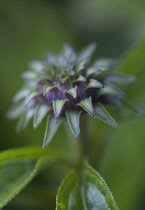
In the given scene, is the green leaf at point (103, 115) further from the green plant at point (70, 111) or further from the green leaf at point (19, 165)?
the green leaf at point (19, 165)

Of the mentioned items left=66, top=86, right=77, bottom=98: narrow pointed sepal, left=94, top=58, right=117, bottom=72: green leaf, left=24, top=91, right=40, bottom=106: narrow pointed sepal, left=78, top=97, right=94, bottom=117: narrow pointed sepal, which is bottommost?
left=78, top=97, right=94, bottom=117: narrow pointed sepal

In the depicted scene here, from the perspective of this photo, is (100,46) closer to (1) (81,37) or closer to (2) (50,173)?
(1) (81,37)

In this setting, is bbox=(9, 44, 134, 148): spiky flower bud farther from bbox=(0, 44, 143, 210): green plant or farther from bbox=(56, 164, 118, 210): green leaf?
bbox=(56, 164, 118, 210): green leaf

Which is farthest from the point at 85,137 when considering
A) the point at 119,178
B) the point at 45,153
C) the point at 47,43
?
the point at 47,43

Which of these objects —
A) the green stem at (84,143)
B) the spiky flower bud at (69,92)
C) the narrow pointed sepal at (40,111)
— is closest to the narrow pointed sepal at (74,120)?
the spiky flower bud at (69,92)

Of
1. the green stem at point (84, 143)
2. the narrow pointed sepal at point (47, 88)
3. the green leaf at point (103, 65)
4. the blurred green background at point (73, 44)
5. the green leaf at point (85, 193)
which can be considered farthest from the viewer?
the blurred green background at point (73, 44)

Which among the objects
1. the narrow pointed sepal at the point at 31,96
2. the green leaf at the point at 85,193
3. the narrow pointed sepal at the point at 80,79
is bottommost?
the green leaf at the point at 85,193

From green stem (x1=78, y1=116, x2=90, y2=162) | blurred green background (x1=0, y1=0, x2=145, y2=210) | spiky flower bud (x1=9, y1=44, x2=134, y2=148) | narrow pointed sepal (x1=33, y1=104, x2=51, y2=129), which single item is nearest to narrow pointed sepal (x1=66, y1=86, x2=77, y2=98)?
spiky flower bud (x1=9, y1=44, x2=134, y2=148)
